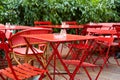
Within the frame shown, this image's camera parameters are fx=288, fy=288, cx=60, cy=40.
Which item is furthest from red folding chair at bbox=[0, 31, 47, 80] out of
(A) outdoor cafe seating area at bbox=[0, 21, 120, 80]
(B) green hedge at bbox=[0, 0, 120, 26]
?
(B) green hedge at bbox=[0, 0, 120, 26]

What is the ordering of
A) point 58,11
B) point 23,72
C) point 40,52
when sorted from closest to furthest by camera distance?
point 23,72 → point 40,52 → point 58,11

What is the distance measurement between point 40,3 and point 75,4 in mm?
1214

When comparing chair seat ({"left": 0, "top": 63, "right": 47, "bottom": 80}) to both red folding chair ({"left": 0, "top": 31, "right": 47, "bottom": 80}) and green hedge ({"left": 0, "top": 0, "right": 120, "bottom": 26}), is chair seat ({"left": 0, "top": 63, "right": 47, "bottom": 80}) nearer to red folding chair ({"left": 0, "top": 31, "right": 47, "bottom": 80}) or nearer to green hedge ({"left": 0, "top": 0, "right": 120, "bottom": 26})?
red folding chair ({"left": 0, "top": 31, "right": 47, "bottom": 80})

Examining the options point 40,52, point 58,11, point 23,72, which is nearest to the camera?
point 23,72

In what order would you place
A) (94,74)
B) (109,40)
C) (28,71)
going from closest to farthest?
(28,71)
(109,40)
(94,74)

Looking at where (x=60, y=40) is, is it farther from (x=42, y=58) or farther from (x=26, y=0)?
(x=26, y=0)

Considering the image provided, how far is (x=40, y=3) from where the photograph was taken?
730cm

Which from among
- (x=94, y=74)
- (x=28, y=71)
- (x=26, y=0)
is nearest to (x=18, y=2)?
(x=26, y=0)

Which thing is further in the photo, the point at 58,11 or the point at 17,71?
the point at 58,11

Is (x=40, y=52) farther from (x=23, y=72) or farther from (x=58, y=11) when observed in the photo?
(x=58, y=11)

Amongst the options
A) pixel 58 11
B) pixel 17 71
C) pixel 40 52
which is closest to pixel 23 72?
pixel 17 71

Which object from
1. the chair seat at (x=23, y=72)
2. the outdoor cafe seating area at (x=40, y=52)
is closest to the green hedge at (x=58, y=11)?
the outdoor cafe seating area at (x=40, y=52)

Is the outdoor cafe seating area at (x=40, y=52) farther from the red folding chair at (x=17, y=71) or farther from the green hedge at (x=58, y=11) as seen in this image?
the green hedge at (x=58, y=11)

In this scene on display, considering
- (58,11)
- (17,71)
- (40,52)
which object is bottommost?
(58,11)
